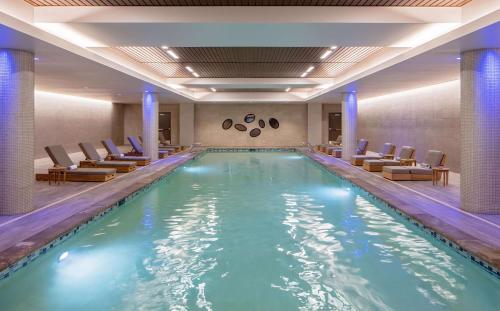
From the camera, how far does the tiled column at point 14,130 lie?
6.95 metres

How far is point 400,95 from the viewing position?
60.3 feet

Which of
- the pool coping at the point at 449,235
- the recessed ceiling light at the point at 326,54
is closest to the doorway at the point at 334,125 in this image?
the recessed ceiling light at the point at 326,54

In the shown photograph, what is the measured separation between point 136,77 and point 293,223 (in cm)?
798

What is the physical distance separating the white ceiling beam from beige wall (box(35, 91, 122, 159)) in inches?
501

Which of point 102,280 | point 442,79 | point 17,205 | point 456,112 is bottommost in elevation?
point 102,280

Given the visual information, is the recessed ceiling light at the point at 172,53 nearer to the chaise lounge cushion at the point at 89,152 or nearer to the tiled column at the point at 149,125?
the chaise lounge cushion at the point at 89,152

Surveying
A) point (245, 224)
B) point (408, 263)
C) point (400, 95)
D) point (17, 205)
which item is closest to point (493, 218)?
point (408, 263)

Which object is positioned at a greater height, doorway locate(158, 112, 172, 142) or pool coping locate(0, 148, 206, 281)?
doorway locate(158, 112, 172, 142)

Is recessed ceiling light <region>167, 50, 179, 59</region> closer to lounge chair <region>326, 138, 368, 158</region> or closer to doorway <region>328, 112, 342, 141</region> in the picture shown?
lounge chair <region>326, 138, 368, 158</region>

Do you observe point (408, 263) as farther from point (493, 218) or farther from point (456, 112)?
point (456, 112)

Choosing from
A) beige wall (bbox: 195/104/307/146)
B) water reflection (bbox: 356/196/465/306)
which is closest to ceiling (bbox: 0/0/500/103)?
water reflection (bbox: 356/196/465/306)

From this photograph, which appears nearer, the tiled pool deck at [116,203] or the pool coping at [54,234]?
the pool coping at [54,234]

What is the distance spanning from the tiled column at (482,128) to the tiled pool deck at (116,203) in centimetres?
36

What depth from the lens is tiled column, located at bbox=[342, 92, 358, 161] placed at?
18125 millimetres
